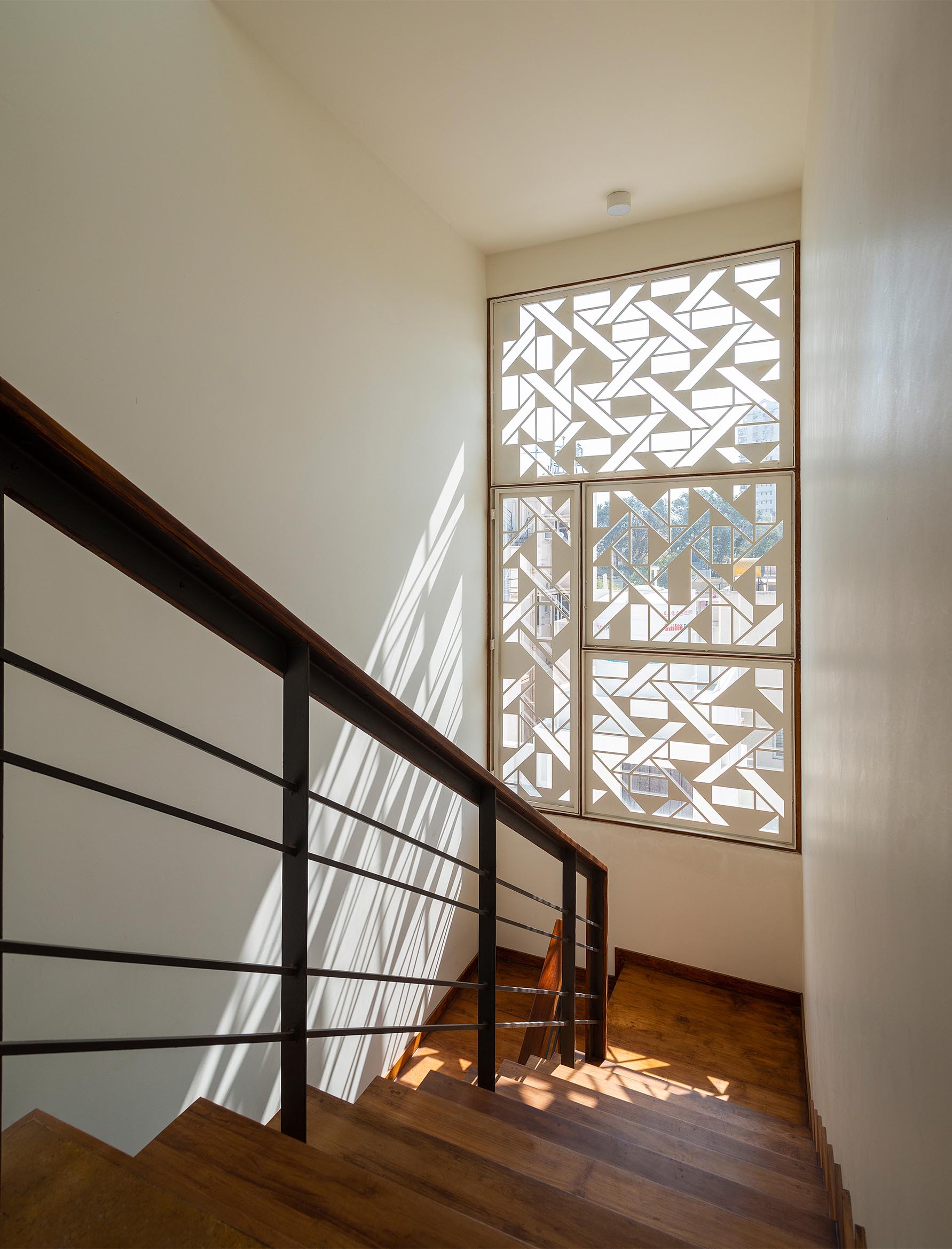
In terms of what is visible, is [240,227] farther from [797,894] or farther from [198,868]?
[797,894]

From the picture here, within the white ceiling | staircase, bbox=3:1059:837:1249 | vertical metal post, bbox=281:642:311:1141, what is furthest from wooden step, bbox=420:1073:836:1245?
the white ceiling

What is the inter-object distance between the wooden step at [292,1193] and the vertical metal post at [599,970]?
1736 millimetres

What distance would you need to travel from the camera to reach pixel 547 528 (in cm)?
375

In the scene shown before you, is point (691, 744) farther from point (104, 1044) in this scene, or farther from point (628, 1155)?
point (104, 1044)

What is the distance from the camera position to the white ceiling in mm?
2225

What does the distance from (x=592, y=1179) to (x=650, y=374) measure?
3188 millimetres

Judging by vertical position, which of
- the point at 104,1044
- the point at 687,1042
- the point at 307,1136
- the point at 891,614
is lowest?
the point at 687,1042

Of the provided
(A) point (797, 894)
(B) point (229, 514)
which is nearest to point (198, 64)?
(B) point (229, 514)

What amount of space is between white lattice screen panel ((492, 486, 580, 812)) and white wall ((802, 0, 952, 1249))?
212cm

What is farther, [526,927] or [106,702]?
[526,927]

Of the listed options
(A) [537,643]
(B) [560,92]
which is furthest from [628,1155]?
(B) [560,92]

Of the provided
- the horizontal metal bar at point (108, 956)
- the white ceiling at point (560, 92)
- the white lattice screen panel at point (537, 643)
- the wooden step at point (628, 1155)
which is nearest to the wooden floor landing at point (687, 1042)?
the white lattice screen panel at point (537, 643)

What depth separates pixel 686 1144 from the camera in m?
1.81

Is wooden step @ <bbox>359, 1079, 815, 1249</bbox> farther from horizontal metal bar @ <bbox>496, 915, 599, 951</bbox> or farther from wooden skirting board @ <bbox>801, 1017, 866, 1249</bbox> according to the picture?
horizontal metal bar @ <bbox>496, 915, 599, 951</bbox>
